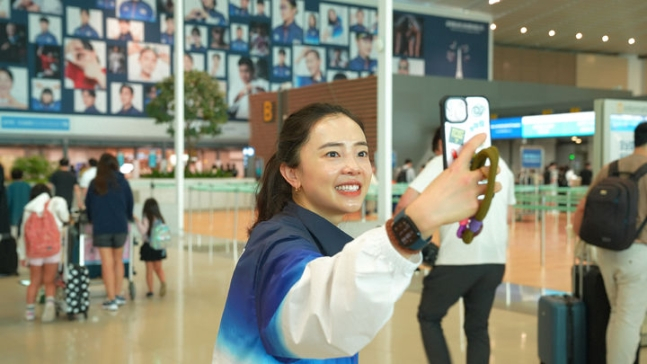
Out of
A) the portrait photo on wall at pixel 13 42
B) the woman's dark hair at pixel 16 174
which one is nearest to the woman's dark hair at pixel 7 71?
the portrait photo on wall at pixel 13 42

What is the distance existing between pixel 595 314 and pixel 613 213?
873 mm

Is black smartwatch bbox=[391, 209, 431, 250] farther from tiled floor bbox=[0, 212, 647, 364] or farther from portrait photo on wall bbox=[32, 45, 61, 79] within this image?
portrait photo on wall bbox=[32, 45, 61, 79]

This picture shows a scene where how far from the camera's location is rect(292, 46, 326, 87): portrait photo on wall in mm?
30375

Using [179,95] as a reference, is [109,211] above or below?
below

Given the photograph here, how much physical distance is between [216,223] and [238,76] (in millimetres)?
13417

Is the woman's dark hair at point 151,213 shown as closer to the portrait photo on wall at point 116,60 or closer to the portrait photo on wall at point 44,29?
the portrait photo on wall at point 44,29

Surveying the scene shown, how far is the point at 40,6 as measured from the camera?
27.7 metres

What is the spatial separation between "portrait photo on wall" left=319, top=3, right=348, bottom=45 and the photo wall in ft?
0.15

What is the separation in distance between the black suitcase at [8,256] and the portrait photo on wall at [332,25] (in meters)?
19.8

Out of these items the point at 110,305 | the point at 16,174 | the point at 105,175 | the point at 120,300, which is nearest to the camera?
the point at 105,175

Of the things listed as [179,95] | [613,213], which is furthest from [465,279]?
[179,95]

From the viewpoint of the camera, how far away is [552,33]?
5625 mm

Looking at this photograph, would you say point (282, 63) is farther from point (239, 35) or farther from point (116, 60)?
point (116, 60)

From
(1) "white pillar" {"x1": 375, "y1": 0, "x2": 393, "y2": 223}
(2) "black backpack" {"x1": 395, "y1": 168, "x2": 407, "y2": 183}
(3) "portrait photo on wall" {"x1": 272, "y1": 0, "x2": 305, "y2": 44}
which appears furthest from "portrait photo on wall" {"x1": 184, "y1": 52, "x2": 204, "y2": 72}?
(1) "white pillar" {"x1": 375, "y1": 0, "x2": 393, "y2": 223}
